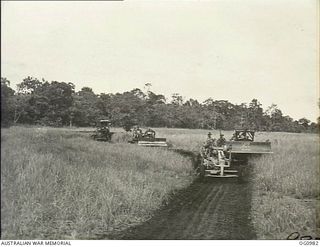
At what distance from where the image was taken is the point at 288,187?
437 centimetres

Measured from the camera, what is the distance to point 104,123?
4.02 m

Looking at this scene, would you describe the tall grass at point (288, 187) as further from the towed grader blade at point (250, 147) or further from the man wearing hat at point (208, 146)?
the man wearing hat at point (208, 146)

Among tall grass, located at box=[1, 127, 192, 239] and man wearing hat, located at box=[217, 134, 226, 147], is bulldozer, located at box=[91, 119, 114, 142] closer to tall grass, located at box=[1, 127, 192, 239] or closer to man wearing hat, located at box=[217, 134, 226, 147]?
tall grass, located at box=[1, 127, 192, 239]

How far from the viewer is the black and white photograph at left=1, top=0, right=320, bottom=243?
12.2 feet

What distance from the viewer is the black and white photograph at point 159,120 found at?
12.2 feet

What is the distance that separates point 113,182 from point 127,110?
0.65 m

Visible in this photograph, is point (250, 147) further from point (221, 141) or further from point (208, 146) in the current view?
point (208, 146)

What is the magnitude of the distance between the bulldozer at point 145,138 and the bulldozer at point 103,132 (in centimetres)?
23

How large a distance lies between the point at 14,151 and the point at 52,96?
57cm

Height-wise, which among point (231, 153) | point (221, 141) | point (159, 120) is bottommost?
point (231, 153)

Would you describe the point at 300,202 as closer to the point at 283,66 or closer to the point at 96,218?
the point at 283,66

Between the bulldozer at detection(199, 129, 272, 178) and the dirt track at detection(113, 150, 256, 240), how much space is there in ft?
0.69

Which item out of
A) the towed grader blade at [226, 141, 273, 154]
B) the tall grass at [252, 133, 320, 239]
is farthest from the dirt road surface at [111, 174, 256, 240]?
the towed grader blade at [226, 141, 273, 154]

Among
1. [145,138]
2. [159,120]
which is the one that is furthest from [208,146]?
[145,138]
